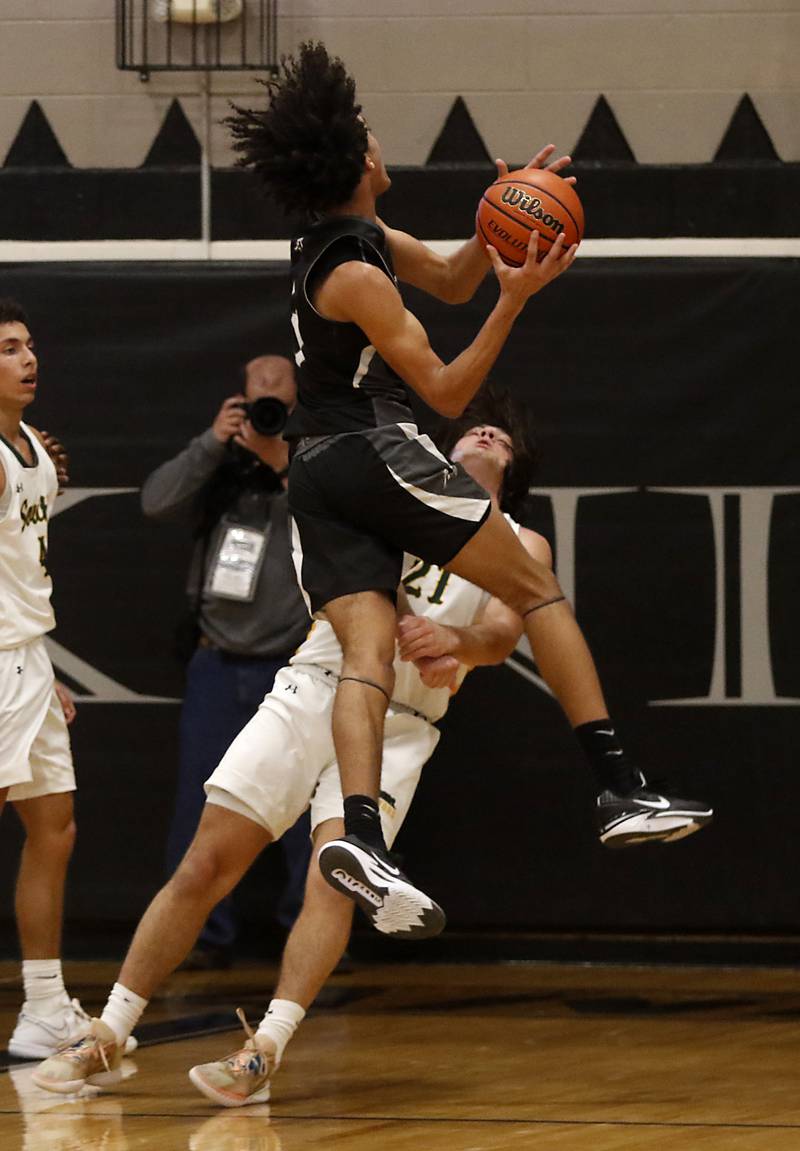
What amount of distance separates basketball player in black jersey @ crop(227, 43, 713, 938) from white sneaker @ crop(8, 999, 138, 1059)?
137 centimetres

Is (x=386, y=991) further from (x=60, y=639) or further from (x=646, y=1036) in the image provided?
(x=60, y=639)

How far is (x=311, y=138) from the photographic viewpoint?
3.88 m

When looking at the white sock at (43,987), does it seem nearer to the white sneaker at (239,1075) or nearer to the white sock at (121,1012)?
the white sock at (121,1012)

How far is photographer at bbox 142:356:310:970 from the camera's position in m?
5.77

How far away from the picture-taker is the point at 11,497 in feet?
15.3

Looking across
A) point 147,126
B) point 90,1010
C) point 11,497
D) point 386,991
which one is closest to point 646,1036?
point 386,991

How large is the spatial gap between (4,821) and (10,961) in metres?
0.51

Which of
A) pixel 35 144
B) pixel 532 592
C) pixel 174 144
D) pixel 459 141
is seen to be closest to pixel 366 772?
pixel 532 592

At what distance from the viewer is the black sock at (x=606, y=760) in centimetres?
387

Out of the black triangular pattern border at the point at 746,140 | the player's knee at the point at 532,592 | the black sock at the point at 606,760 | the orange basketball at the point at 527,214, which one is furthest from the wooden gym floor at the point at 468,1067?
the black triangular pattern border at the point at 746,140

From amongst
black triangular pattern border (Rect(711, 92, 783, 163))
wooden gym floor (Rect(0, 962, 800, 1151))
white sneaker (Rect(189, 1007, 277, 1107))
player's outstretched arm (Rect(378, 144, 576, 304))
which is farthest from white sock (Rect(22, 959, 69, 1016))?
black triangular pattern border (Rect(711, 92, 783, 163))

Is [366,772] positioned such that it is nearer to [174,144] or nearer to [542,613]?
[542,613]

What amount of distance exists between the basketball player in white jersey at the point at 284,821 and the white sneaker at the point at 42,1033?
0.53m

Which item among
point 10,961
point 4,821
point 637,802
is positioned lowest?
point 10,961
